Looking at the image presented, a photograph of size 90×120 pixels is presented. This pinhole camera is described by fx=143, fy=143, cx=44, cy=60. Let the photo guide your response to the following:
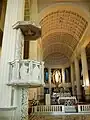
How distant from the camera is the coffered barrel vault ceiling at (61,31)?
11969 mm

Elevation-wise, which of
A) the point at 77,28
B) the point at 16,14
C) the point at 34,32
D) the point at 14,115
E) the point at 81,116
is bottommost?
the point at 81,116

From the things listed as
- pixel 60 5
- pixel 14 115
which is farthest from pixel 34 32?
pixel 60 5

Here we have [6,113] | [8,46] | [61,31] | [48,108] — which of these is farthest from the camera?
[61,31]

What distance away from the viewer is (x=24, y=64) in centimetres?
335

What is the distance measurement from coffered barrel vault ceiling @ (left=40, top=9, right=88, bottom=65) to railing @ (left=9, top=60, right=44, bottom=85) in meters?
8.48

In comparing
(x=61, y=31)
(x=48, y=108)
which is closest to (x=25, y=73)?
(x=48, y=108)

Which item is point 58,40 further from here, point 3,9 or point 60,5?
point 3,9

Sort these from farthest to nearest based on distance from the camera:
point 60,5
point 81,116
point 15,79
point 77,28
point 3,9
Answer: point 77,28 → point 60,5 → point 3,9 → point 81,116 → point 15,79

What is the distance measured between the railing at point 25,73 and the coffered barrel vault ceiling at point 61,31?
27.8 feet

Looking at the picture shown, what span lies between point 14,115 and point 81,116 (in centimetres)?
477

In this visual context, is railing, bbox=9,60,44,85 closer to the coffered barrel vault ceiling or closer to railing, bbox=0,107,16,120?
railing, bbox=0,107,16,120

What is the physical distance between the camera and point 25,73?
328 centimetres

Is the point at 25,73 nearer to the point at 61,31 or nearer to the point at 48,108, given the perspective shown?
the point at 48,108

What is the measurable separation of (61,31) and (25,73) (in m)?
13.1
